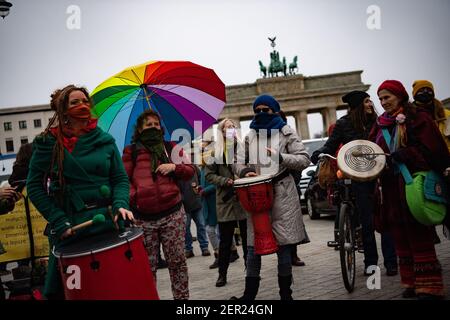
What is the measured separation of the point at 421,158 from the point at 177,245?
2.26 m

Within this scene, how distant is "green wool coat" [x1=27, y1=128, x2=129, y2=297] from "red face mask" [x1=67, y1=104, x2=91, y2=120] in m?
0.12

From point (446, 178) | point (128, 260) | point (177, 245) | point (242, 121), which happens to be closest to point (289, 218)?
point (177, 245)

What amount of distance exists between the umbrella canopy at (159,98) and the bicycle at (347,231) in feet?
4.71

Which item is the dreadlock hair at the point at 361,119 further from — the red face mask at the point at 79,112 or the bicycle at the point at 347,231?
the red face mask at the point at 79,112

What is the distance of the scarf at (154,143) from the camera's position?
460 centimetres

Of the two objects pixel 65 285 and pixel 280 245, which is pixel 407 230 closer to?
pixel 280 245

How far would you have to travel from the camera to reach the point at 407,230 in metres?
4.42

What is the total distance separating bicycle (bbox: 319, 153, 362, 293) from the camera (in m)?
4.95

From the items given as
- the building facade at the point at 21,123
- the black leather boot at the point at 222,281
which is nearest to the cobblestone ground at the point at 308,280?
the black leather boot at the point at 222,281

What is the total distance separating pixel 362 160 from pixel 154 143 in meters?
1.91

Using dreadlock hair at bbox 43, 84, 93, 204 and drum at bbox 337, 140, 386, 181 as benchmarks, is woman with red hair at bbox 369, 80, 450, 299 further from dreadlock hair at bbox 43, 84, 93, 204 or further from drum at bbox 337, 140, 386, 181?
dreadlock hair at bbox 43, 84, 93, 204

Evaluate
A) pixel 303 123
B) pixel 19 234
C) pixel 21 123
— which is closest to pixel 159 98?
pixel 19 234

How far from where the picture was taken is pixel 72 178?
11.0 feet

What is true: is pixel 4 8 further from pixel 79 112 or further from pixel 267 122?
pixel 267 122
